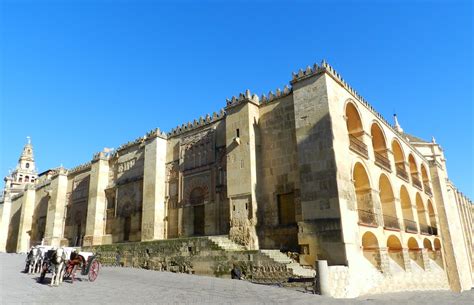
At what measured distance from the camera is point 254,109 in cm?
1655

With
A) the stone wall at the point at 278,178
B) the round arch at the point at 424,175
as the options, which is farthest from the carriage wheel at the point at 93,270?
the round arch at the point at 424,175

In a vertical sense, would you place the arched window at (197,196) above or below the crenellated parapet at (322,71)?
below

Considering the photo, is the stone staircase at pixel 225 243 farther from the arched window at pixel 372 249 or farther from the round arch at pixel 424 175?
the round arch at pixel 424 175

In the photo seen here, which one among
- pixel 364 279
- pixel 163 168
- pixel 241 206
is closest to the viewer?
pixel 364 279

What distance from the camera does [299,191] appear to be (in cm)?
1440

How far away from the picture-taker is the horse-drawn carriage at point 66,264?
9.17 m

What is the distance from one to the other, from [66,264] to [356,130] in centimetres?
1302

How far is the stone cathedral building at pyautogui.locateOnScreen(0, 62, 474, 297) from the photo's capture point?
12805mm

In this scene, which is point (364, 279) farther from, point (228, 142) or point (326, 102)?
point (228, 142)

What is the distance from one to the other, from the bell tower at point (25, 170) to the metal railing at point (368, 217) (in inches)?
2219

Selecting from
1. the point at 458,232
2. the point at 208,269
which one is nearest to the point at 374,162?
the point at 208,269

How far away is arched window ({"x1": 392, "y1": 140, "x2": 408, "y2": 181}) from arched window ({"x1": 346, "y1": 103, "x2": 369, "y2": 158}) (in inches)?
199

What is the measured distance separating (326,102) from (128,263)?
11598 mm

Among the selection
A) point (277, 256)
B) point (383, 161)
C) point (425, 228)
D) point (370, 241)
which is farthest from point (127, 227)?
point (425, 228)
